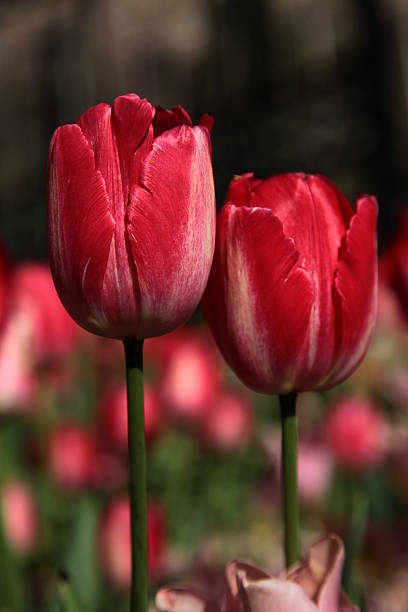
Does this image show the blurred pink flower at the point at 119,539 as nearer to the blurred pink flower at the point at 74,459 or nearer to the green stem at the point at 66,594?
the blurred pink flower at the point at 74,459

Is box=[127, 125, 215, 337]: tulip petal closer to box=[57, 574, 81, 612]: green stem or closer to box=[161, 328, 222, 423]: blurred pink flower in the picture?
box=[57, 574, 81, 612]: green stem

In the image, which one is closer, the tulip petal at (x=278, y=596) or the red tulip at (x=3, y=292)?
the tulip petal at (x=278, y=596)

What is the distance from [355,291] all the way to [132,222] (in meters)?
0.10

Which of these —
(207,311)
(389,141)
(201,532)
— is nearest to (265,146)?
(389,141)

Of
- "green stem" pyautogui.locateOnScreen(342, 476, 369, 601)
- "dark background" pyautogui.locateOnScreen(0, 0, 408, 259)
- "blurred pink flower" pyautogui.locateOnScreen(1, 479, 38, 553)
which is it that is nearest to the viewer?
"green stem" pyautogui.locateOnScreen(342, 476, 369, 601)

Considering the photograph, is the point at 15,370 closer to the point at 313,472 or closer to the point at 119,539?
the point at 119,539

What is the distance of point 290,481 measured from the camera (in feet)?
0.99

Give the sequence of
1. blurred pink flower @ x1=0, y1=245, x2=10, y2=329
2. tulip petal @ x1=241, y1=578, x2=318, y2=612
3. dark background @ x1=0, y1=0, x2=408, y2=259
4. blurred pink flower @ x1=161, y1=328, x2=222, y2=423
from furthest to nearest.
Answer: dark background @ x1=0, y1=0, x2=408, y2=259 < blurred pink flower @ x1=161, y1=328, x2=222, y2=423 < blurred pink flower @ x1=0, y1=245, x2=10, y2=329 < tulip petal @ x1=241, y1=578, x2=318, y2=612

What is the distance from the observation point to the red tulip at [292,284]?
299 mm

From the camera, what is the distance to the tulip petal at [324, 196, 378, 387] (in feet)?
0.99

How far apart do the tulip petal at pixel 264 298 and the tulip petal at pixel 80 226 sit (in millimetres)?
52

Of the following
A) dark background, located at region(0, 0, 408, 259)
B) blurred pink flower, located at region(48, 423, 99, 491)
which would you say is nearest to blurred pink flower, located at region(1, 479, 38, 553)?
blurred pink flower, located at region(48, 423, 99, 491)

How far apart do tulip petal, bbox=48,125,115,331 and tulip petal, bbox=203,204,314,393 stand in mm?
52

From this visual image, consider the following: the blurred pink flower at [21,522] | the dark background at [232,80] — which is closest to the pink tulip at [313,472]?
the blurred pink flower at [21,522]
